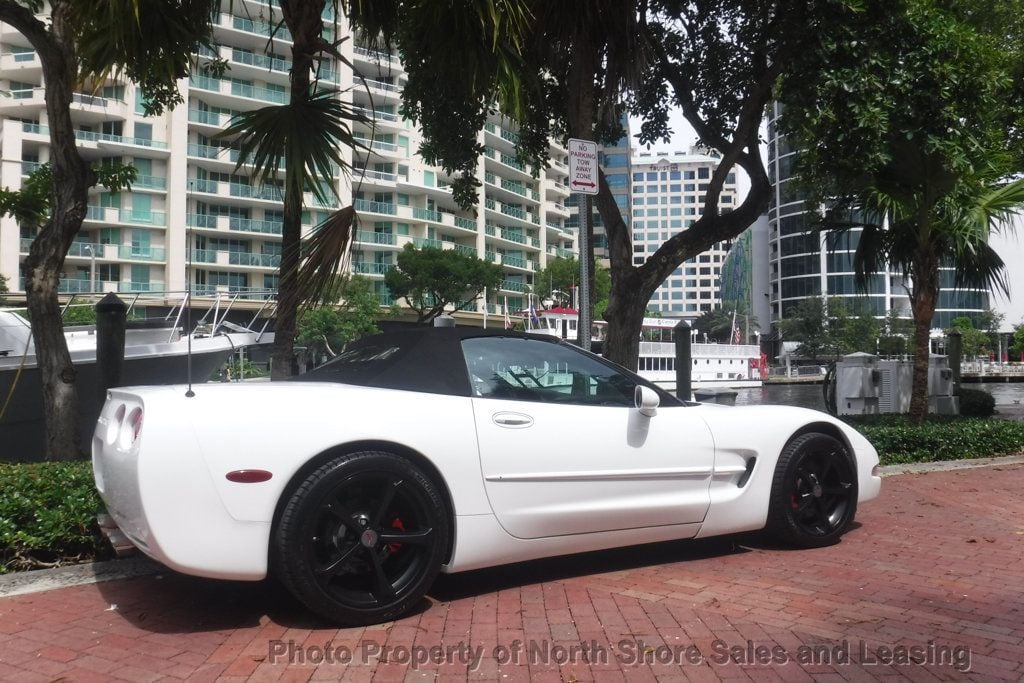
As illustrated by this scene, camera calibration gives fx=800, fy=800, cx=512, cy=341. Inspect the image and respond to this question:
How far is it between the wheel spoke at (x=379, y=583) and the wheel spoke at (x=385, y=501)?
131 mm

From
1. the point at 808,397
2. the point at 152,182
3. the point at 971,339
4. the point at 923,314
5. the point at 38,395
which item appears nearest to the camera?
the point at 38,395

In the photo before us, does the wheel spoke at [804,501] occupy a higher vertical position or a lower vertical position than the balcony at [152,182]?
lower

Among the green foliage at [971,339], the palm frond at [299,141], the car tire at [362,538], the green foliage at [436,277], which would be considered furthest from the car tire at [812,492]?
the green foliage at [971,339]

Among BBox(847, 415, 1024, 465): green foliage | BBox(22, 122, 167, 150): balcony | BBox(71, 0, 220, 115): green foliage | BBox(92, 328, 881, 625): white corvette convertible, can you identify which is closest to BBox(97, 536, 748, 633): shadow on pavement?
BBox(92, 328, 881, 625): white corvette convertible

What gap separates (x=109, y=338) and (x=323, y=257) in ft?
8.50

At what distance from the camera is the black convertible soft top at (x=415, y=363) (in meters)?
3.78

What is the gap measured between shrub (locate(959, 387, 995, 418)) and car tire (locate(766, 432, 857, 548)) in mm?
10323

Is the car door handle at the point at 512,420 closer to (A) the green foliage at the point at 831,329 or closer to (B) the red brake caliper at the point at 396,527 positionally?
(B) the red brake caliper at the point at 396,527

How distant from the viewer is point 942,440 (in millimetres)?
8375

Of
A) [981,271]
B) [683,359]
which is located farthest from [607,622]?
[981,271]

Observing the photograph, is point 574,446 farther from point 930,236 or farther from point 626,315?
point 930,236

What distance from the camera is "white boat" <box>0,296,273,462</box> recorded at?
8977 mm

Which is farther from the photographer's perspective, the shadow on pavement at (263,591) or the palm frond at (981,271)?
the palm frond at (981,271)

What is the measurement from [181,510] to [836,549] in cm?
367
